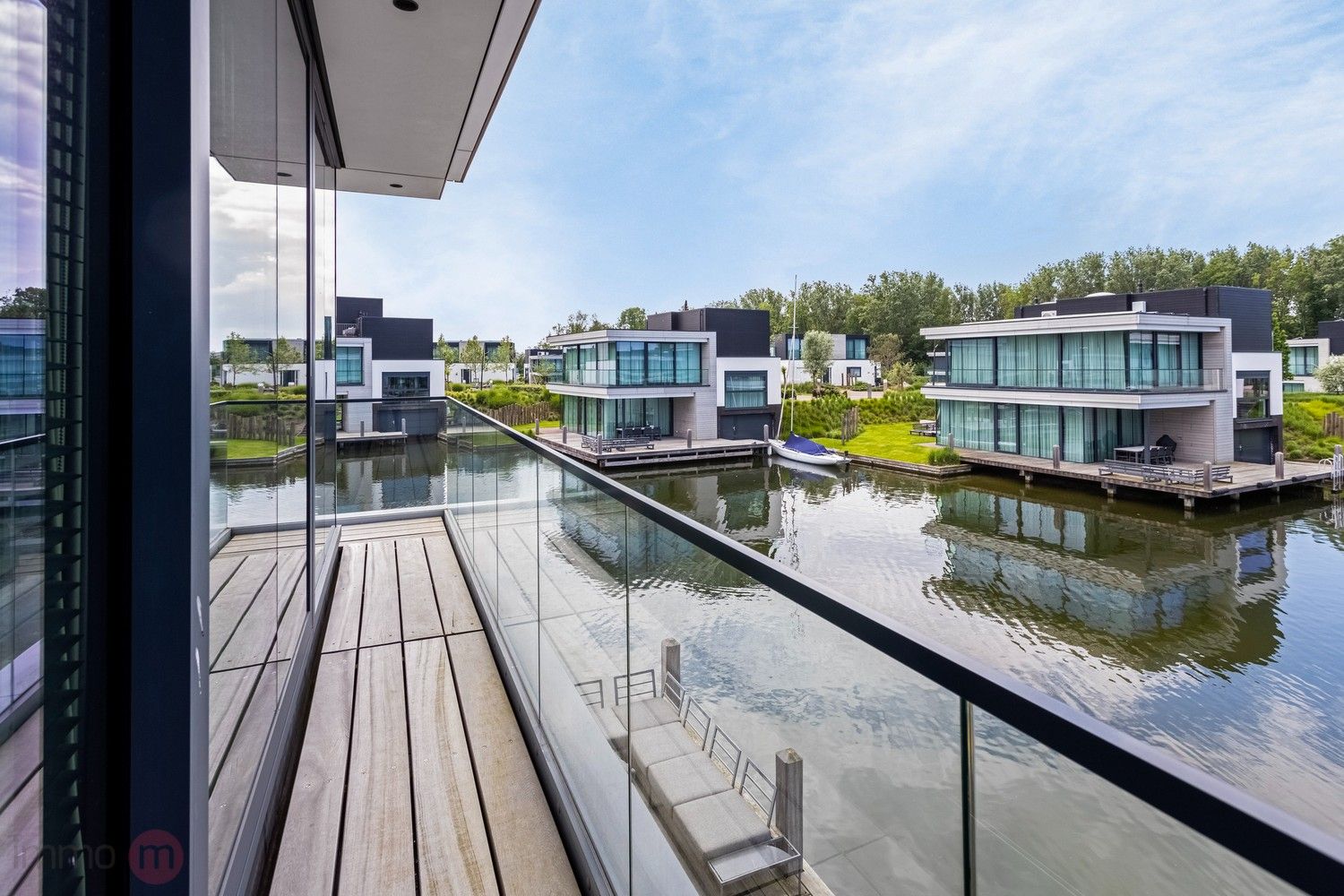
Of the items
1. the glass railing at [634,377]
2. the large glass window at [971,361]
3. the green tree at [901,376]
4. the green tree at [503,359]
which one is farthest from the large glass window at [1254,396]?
the green tree at [503,359]

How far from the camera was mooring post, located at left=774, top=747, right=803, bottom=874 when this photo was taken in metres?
0.76

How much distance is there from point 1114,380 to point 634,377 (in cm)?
1293

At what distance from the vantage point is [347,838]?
1613 millimetres

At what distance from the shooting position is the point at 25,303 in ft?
1.85

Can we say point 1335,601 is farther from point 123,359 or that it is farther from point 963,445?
point 123,359

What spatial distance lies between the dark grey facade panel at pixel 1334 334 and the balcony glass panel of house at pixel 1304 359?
0.61 meters

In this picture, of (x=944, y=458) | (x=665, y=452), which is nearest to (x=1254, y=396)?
(x=944, y=458)

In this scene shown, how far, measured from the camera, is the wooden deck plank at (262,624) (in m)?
1.15

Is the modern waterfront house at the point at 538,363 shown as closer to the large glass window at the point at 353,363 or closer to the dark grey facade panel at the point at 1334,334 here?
the large glass window at the point at 353,363

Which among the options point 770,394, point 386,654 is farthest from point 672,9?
point 386,654

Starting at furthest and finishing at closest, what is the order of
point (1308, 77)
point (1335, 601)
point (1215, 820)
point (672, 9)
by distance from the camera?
point (672, 9), point (1308, 77), point (1335, 601), point (1215, 820)

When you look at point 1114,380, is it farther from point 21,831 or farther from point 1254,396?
point 21,831

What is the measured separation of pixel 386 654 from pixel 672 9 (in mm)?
92885

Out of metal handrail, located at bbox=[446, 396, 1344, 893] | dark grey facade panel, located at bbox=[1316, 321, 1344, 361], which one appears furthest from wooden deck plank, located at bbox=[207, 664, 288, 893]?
dark grey facade panel, located at bbox=[1316, 321, 1344, 361]
